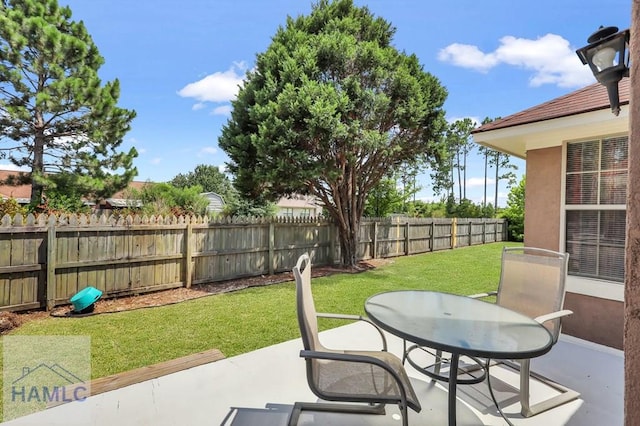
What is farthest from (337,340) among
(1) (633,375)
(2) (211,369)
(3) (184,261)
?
(3) (184,261)

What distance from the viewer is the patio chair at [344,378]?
1.70m

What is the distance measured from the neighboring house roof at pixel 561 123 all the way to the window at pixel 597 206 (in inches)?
7.2

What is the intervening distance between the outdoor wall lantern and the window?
4.46ft

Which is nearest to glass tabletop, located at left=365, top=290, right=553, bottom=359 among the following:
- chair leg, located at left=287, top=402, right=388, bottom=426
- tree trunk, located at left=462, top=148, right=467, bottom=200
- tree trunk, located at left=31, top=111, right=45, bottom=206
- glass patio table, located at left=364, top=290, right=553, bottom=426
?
glass patio table, located at left=364, top=290, right=553, bottom=426

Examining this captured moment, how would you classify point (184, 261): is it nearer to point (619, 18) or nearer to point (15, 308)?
point (15, 308)

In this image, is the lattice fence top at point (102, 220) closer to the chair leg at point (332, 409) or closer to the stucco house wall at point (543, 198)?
the chair leg at point (332, 409)

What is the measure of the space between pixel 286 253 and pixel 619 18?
739 cm

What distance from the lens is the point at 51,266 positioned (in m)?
5.05

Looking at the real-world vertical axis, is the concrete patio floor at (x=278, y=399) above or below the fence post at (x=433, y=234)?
below

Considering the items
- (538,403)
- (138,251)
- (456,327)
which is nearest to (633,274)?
(456,327)

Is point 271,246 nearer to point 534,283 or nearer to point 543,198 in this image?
point 543,198

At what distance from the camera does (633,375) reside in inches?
35.2

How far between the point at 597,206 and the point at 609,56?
197 cm

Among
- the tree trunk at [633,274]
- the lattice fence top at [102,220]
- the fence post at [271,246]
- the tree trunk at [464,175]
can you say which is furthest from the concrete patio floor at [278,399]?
the tree trunk at [464,175]
